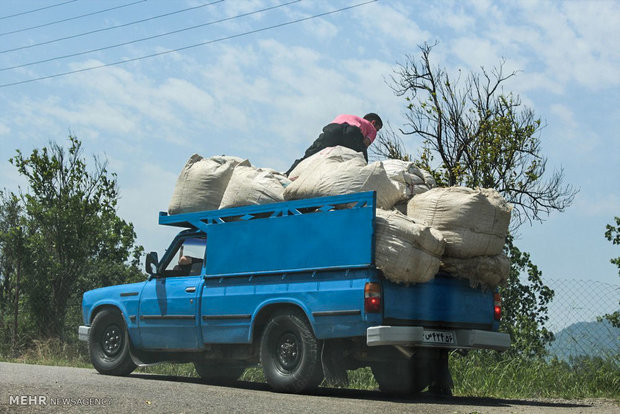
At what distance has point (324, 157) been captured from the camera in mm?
10023

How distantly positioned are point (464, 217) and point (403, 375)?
204 centimetres

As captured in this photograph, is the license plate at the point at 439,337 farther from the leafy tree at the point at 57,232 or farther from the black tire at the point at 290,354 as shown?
the leafy tree at the point at 57,232

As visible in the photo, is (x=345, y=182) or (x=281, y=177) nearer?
(x=345, y=182)

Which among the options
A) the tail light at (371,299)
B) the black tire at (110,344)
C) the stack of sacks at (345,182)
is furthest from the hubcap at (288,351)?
the black tire at (110,344)

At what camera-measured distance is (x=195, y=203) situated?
35.6ft

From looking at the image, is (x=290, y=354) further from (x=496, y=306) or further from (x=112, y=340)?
(x=112, y=340)

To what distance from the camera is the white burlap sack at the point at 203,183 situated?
10.8 m

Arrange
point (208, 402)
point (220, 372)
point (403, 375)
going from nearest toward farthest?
point (208, 402) → point (403, 375) → point (220, 372)

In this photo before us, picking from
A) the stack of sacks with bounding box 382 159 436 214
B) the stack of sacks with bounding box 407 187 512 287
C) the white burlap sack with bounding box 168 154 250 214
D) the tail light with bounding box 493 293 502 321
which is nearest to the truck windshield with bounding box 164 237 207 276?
the white burlap sack with bounding box 168 154 250 214

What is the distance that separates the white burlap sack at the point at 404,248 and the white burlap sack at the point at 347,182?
49cm

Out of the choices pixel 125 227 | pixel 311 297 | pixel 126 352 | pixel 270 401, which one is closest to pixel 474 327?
pixel 311 297

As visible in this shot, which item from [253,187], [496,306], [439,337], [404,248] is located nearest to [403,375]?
[439,337]

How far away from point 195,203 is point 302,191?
185 cm

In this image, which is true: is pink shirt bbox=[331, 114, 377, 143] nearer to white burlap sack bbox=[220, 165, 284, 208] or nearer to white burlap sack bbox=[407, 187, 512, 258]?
white burlap sack bbox=[220, 165, 284, 208]
